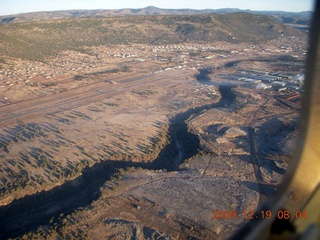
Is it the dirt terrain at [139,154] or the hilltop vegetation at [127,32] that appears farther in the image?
the hilltop vegetation at [127,32]

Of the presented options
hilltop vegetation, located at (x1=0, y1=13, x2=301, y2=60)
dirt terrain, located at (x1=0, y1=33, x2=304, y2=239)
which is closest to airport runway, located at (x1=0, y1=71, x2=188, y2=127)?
dirt terrain, located at (x1=0, y1=33, x2=304, y2=239)

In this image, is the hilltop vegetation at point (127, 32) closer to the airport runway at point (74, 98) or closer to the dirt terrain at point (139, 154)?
the airport runway at point (74, 98)

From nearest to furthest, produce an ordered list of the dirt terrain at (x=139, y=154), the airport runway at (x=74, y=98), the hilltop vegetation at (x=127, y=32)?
the dirt terrain at (x=139, y=154), the airport runway at (x=74, y=98), the hilltop vegetation at (x=127, y=32)

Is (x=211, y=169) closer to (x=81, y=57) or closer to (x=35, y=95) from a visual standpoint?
(x=35, y=95)

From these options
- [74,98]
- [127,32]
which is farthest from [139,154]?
[127,32]

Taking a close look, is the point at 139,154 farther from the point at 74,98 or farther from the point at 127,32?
the point at 127,32

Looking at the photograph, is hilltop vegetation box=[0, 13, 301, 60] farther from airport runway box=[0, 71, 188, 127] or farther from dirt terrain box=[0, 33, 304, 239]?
dirt terrain box=[0, 33, 304, 239]

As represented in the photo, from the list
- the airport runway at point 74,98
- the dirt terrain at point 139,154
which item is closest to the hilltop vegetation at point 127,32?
the airport runway at point 74,98
